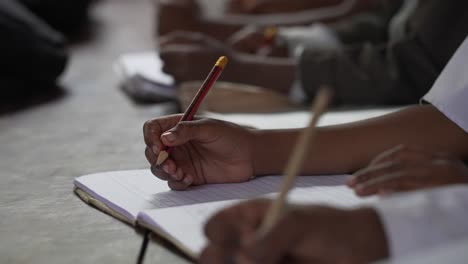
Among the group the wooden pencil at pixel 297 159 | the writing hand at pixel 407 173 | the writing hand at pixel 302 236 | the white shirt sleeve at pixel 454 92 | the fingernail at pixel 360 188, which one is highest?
the wooden pencil at pixel 297 159

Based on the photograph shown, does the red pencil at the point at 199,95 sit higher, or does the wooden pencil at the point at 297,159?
the wooden pencil at the point at 297,159

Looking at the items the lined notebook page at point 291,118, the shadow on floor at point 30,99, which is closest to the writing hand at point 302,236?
the lined notebook page at point 291,118

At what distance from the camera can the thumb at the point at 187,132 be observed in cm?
81

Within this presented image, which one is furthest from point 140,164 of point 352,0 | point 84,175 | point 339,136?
point 352,0

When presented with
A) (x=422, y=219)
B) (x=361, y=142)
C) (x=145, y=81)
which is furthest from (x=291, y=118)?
(x=422, y=219)

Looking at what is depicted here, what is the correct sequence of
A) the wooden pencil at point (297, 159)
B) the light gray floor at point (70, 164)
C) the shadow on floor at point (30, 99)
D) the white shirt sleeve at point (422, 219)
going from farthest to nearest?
the shadow on floor at point (30, 99) < the light gray floor at point (70, 164) < the white shirt sleeve at point (422, 219) < the wooden pencil at point (297, 159)

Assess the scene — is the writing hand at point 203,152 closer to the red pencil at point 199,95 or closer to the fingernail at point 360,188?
the red pencil at point 199,95

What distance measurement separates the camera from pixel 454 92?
0.87 metres

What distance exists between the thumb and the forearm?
0.22 ft

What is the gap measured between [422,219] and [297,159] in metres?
0.15

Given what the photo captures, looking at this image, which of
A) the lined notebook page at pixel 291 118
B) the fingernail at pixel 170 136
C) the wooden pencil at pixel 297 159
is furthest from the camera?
the lined notebook page at pixel 291 118

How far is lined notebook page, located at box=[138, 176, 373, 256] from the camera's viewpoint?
0.68m

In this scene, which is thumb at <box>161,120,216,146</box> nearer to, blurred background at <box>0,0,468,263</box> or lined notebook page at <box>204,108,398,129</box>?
blurred background at <box>0,0,468,263</box>

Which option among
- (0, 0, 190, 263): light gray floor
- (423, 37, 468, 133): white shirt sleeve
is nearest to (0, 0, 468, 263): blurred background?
(0, 0, 190, 263): light gray floor
